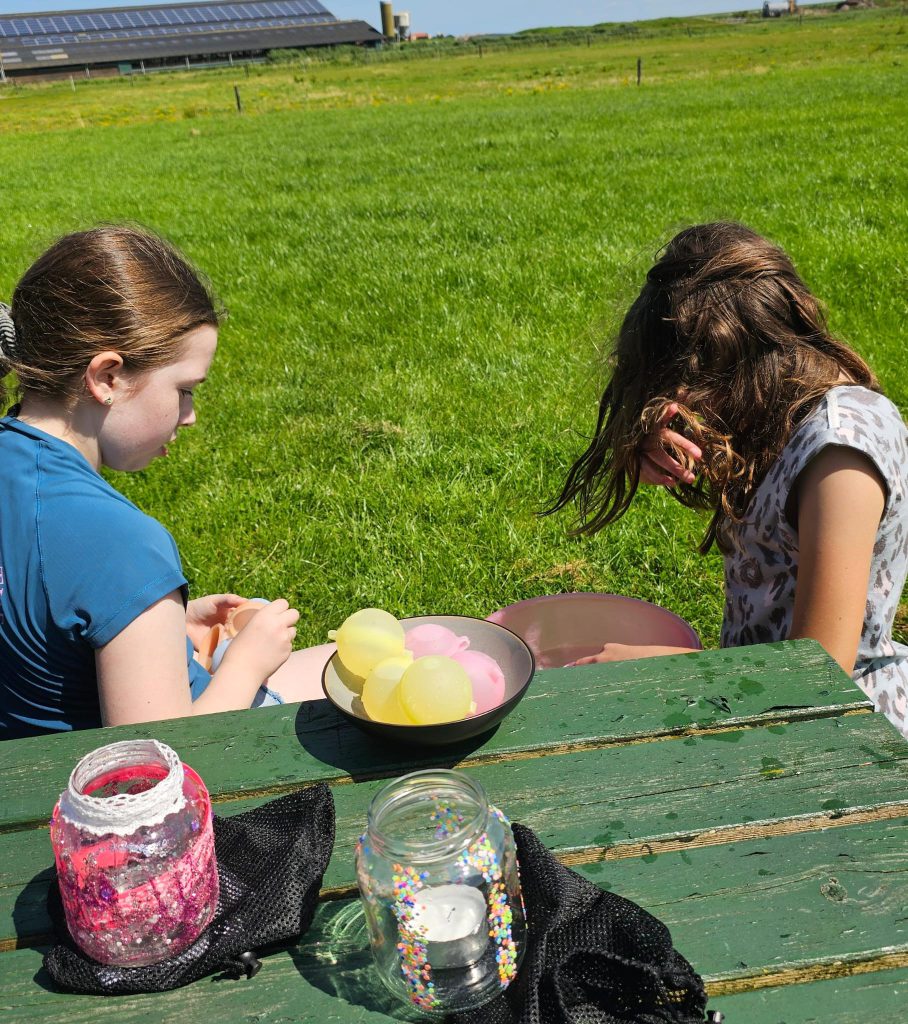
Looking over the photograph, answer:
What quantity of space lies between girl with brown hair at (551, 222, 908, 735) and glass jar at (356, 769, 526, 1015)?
89cm

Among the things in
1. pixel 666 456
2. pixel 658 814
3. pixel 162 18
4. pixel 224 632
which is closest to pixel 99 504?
pixel 224 632

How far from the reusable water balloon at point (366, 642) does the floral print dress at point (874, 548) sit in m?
0.80

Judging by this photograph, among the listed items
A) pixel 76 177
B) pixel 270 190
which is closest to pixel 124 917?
pixel 270 190

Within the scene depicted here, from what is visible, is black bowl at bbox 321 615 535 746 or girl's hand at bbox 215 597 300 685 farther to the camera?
girl's hand at bbox 215 597 300 685

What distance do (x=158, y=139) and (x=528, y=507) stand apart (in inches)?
588

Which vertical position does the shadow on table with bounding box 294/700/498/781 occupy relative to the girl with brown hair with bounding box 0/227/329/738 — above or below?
below

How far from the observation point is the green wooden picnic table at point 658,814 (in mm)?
930

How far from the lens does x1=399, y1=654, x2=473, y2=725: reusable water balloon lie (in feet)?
3.97

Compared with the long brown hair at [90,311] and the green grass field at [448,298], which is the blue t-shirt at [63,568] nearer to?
the long brown hair at [90,311]

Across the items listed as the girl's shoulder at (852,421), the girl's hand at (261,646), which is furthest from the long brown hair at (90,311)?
the girl's shoulder at (852,421)

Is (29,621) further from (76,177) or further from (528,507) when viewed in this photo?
(76,177)

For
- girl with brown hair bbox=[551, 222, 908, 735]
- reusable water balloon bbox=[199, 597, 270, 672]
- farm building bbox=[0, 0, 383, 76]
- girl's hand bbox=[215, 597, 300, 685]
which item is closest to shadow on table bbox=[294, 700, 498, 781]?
girl's hand bbox=[215, 597, 300, 685]

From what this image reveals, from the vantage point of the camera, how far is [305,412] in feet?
15.0

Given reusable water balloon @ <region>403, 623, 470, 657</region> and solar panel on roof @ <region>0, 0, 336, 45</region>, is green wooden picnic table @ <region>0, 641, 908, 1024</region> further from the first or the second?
solar panel on roof @ <region>0, 0, 336, 45</region>
